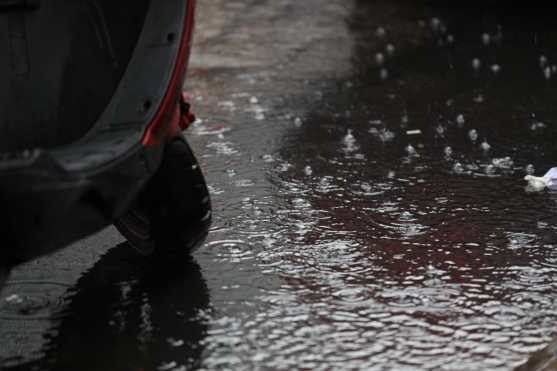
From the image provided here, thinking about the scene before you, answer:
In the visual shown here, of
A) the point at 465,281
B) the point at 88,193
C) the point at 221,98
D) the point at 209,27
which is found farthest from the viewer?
the point at 209,27

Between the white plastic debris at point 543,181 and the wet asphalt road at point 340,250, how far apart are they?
7 cm

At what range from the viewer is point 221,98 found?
24.7ft

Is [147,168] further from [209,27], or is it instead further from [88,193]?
[209,27]

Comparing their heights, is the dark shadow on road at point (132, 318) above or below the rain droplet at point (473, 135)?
above

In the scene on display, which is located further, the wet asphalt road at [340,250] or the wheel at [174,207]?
the wheel at [174,207]

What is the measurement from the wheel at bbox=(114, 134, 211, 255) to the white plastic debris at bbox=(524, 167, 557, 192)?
5.60 ft

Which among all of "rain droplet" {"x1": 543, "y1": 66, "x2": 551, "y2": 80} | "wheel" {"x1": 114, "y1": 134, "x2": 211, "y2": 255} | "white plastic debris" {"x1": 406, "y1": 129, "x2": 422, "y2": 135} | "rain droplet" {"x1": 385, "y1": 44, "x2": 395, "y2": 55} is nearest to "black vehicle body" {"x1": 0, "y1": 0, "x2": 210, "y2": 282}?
"wheel" {"x1": 114, "y1": 134, "x2": 211, "y2": 255}

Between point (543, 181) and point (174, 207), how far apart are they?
1.93 m

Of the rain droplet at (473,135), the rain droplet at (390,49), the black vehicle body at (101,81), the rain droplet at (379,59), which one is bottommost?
the rain droplet at (473,135)

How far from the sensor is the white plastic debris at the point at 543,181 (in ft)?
17.1

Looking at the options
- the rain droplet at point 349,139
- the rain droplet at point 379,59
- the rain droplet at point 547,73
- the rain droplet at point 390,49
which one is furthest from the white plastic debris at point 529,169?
the rain droplet at point 390,49

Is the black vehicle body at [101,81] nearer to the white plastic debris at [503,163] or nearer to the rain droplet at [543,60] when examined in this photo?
the white plastic debris at [503,163]

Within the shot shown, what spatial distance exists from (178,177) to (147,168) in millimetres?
585

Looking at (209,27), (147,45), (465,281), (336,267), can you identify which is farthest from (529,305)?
(209,27)
